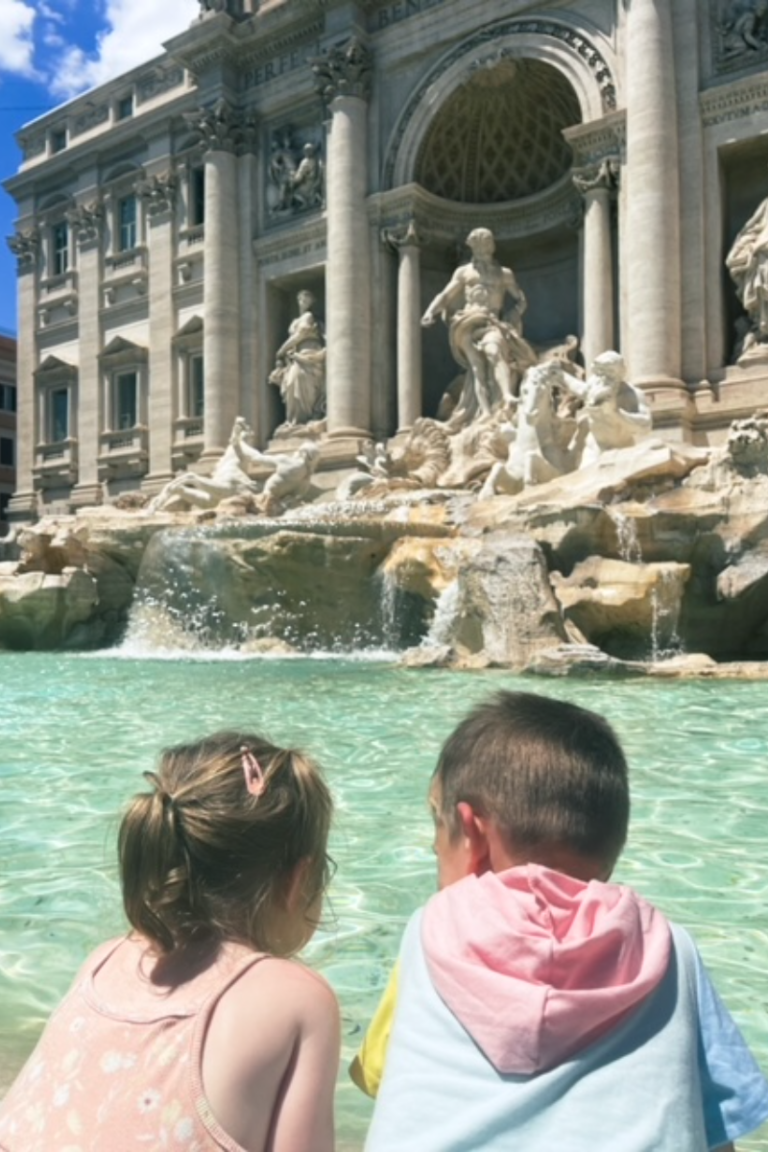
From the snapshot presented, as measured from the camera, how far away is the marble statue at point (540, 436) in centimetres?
1240

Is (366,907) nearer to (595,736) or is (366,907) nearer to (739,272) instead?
(595,736)

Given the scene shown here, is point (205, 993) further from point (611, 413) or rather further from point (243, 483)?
point (243, 483)

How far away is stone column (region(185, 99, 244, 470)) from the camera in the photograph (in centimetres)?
2128

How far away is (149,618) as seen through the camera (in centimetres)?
1267

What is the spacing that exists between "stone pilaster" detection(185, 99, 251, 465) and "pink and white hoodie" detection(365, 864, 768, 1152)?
20555 mm

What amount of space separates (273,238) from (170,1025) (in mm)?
21358

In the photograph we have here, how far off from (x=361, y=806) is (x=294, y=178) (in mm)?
19109

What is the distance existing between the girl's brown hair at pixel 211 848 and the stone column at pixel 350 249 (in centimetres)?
1812

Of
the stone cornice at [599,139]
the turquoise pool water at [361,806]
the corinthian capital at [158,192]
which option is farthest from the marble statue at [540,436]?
the corinthian capital at [158,192]

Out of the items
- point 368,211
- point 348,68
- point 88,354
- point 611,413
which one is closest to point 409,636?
point 611,413

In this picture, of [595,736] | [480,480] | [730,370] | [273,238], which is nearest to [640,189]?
[730,370]

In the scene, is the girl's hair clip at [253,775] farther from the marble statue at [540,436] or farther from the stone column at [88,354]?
the stone column at [88,354]

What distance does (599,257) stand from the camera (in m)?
16.6

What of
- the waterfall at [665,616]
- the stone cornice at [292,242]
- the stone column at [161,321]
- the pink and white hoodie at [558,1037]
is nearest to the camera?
the pink and white hoodie at [558,1037]
